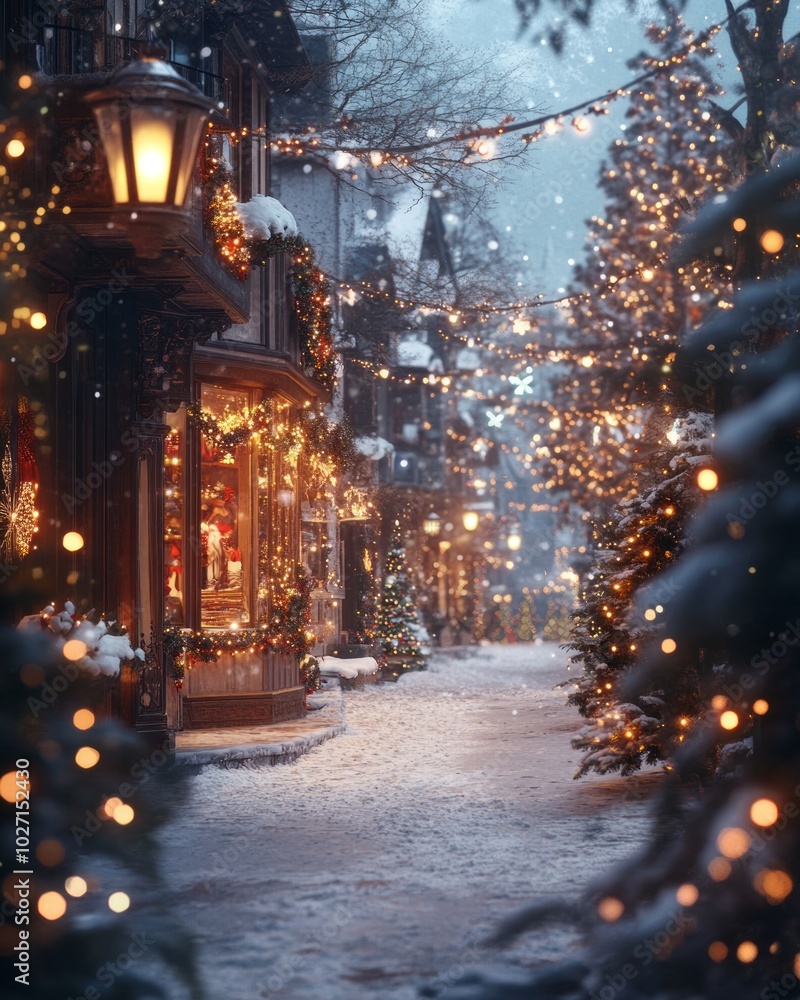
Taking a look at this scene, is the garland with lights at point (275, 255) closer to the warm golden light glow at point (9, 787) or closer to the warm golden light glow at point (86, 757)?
the warm golden light glow at point (86, 757)

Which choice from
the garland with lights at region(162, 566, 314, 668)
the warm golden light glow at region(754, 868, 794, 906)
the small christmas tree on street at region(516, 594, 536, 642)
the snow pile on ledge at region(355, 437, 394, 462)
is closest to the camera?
the warm golden light glow at region(754, 868, 794, 906)

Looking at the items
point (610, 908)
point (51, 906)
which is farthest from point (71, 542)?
point (610, 908)

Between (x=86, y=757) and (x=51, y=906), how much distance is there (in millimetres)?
409

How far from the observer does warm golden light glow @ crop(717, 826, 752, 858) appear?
286cm

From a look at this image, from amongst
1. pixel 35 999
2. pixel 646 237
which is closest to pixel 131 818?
pixel 35 999

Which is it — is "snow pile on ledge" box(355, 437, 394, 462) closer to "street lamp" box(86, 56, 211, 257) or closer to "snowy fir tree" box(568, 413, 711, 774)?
"snowy fir tree" box(568, 413, 711, 774)

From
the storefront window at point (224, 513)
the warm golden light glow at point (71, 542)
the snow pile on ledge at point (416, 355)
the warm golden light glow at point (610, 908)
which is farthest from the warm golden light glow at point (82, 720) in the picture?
the snow pile on ledge at point (416, 355)

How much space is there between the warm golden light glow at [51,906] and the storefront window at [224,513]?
38.7ft

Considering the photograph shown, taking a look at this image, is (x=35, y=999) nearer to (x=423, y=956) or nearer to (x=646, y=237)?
(x=423, y=956)

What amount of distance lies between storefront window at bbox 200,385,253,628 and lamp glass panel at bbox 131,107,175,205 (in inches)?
336

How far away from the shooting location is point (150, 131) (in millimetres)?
6699

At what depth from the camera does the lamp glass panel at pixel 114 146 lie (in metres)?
6.72

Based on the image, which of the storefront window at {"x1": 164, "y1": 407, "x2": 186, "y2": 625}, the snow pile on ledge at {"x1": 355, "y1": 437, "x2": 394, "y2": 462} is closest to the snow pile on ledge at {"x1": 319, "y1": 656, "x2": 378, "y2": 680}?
the snow pile on ledge at {"x1": 355, "y1": 437, "x2": 394, "y2": 462}

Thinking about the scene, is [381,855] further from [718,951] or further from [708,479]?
[708,479]
